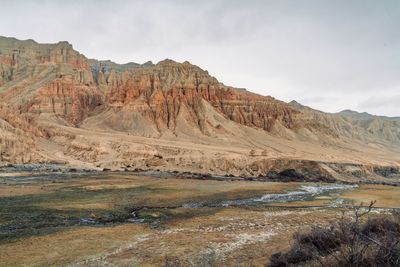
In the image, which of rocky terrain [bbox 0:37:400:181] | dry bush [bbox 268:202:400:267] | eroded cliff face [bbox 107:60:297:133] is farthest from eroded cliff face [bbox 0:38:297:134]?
dry bush [bbox 268:202:400:267]

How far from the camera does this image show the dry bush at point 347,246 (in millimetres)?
9992

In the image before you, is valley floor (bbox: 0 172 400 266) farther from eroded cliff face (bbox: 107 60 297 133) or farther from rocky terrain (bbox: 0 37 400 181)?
eroded cliff face (bbox: 107 60 297 133)

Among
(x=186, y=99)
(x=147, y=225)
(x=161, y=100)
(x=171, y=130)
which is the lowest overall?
(x=147, y=225)

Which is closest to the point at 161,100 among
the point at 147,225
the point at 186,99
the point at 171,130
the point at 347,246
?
the point at 186,99

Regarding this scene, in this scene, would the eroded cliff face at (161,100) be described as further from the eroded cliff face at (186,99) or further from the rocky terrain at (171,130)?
the rocky terrain at (171,130)

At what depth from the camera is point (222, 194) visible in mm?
46188

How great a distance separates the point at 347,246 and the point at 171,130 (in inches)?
5151

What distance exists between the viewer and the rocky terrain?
9206cm

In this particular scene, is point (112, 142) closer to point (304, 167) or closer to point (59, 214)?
point (304, 167)

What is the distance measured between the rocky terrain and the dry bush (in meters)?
69.1

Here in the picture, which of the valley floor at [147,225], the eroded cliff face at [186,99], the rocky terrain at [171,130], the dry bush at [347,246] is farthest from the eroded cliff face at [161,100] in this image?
the dry bush at [347,246]

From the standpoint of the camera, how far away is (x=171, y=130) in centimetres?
14100

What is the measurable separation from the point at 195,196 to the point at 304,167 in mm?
50242

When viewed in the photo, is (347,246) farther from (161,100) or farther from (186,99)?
(186,99)
